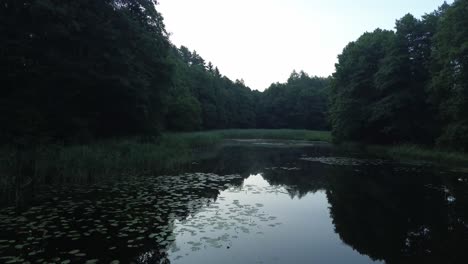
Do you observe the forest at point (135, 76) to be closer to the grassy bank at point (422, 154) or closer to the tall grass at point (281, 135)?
the grassy bank at point (422, 154)

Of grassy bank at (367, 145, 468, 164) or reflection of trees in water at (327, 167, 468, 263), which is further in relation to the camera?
grassy bank at (367, 145, 468, 164)

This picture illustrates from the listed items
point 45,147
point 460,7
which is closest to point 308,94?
point 460,7

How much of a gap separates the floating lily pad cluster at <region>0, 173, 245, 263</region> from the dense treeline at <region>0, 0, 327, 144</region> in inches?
240

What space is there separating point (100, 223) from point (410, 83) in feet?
106

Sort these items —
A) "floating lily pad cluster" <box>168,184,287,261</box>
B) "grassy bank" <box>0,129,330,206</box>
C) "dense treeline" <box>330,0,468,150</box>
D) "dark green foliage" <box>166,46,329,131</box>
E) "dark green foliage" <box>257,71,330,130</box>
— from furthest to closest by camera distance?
"dark green foliage" <box>257,71,330,130</box> → "dark green foliage" <box>166,46,329,131</box> → "dense treeline" <box>330,0,468,150</box> → "grassy bank" <box>0,129,330,206</box> → "floating lily pad cluster" <box>168,184,287,261</box>

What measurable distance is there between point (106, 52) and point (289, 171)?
13244 millimetres

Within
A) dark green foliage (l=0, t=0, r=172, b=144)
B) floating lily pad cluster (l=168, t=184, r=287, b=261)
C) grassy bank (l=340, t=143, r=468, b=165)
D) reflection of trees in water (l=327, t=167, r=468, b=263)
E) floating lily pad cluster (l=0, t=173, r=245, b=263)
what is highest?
dark green foliage (l=0, t=0, r=172, b=144)

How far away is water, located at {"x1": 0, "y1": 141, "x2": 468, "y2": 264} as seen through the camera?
23.5 ft

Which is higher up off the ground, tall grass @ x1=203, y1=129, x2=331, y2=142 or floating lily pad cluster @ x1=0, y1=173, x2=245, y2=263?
tall grass @ x1=203, y1=129, x2=331, y2=142

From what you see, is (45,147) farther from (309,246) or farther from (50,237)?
(309,246)

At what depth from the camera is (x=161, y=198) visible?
464 inches

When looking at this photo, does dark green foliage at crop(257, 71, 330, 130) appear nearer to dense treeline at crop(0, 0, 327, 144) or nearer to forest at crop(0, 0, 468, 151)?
forest at crop(0, 0, 468, 151)

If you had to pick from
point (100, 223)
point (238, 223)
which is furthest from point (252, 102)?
point (100, 223)

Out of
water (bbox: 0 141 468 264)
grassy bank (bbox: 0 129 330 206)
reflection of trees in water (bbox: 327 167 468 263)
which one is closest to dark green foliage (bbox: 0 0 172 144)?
grassy bank (bbox: 0 129 330 206)
